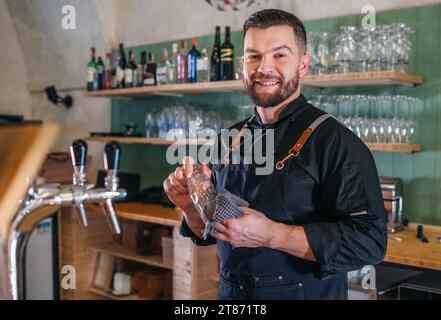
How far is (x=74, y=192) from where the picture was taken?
37.3 inches

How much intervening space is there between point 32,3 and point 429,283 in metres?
4.15

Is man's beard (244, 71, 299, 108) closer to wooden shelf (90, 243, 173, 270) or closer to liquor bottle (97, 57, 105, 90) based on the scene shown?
wooden shelf (90, 243, 173, 270)

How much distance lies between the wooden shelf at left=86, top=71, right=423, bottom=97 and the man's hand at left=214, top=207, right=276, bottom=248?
5.47 ft

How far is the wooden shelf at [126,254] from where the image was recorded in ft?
12.1

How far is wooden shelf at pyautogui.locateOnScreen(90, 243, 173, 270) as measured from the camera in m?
3.69

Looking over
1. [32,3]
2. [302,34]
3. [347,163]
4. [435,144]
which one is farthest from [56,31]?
[347,163]

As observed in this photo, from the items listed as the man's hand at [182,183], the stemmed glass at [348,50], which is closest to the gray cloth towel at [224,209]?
the man's hand at [182,183]

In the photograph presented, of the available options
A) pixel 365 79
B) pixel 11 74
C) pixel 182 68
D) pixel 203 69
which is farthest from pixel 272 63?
pixel 11 74

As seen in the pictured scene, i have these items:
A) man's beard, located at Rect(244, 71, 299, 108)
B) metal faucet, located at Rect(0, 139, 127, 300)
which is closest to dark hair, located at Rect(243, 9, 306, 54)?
man's beard, located at Rect(244, 71, 299, 108)

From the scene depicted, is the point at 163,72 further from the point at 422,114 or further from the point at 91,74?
the point at 422,114

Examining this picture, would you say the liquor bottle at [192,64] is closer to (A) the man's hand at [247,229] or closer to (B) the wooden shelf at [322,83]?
(B) the wooden shelf at [322,83]

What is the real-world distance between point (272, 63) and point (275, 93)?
0.09 metres

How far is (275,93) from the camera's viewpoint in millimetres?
1579
